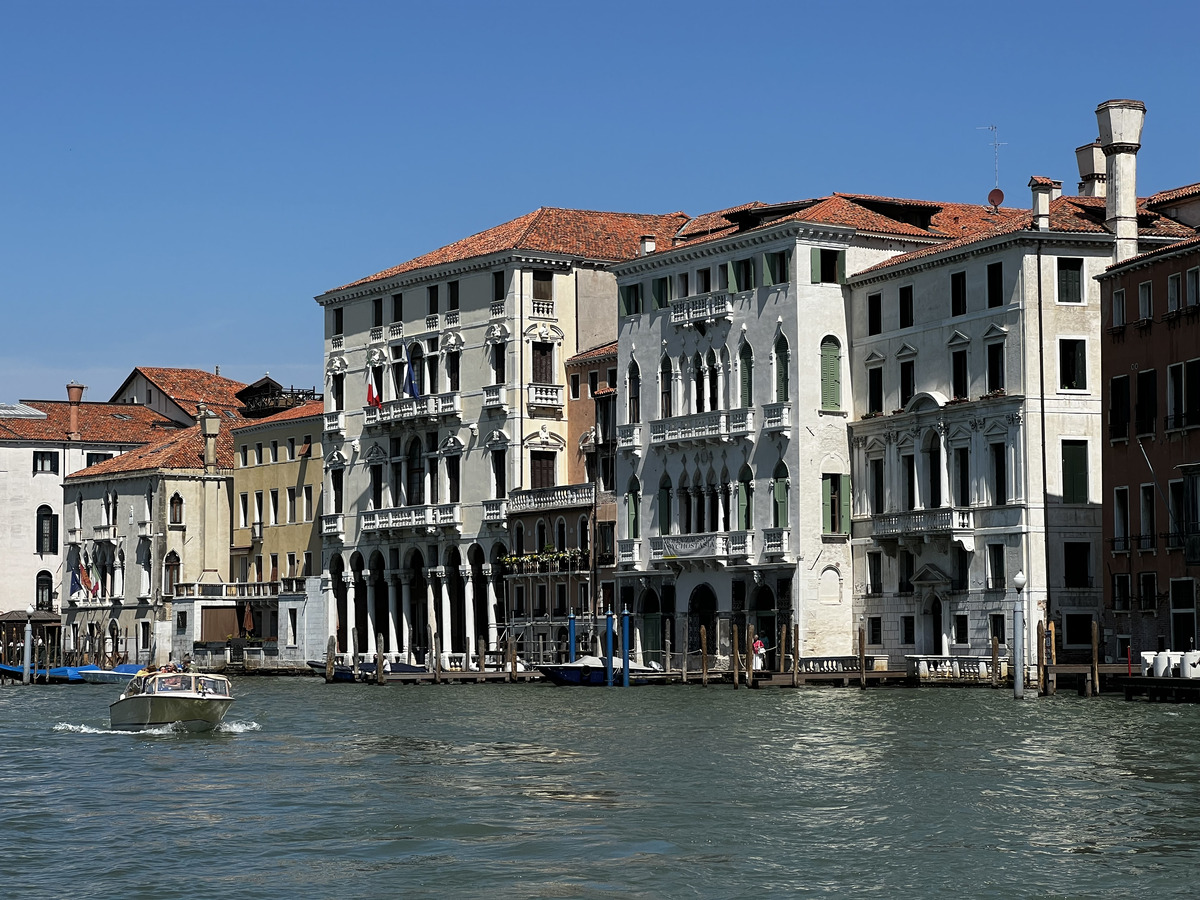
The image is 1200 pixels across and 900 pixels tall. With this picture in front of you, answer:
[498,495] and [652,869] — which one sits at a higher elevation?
[498,495]

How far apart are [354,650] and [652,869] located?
55423mm

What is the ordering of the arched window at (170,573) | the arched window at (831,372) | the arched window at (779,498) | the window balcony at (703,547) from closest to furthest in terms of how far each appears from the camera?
the arched window at (831,372) < the arched window at (779,498) < the window balcony at (703,547) < the arched window at (170,573)

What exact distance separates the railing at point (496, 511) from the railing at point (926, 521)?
50.8ft

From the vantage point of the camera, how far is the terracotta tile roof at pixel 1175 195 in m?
56.1

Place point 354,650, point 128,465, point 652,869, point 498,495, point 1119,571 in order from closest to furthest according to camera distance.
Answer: point 652,869 → point 1119,571 → point 498,495 → point 354,650 → point 128,465

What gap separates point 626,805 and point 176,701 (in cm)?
1614

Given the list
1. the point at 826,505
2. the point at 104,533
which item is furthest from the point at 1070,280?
the point at 104,533

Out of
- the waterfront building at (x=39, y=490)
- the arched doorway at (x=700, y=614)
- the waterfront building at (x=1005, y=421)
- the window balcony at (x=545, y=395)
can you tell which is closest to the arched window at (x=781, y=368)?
the waterfront building at (x=1005, y=421)

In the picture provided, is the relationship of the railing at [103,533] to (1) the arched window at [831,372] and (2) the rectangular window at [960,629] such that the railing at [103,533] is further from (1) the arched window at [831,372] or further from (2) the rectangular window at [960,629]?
(2) the rectangular window at [960,629]

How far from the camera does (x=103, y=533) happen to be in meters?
89.1

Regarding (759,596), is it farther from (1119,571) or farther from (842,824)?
(842,824)

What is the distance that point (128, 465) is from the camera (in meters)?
88.2

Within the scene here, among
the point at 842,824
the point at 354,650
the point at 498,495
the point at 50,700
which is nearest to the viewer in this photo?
the point at 842,824

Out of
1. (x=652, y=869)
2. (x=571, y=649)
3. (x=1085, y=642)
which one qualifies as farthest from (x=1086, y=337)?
(x=652, y=869)
